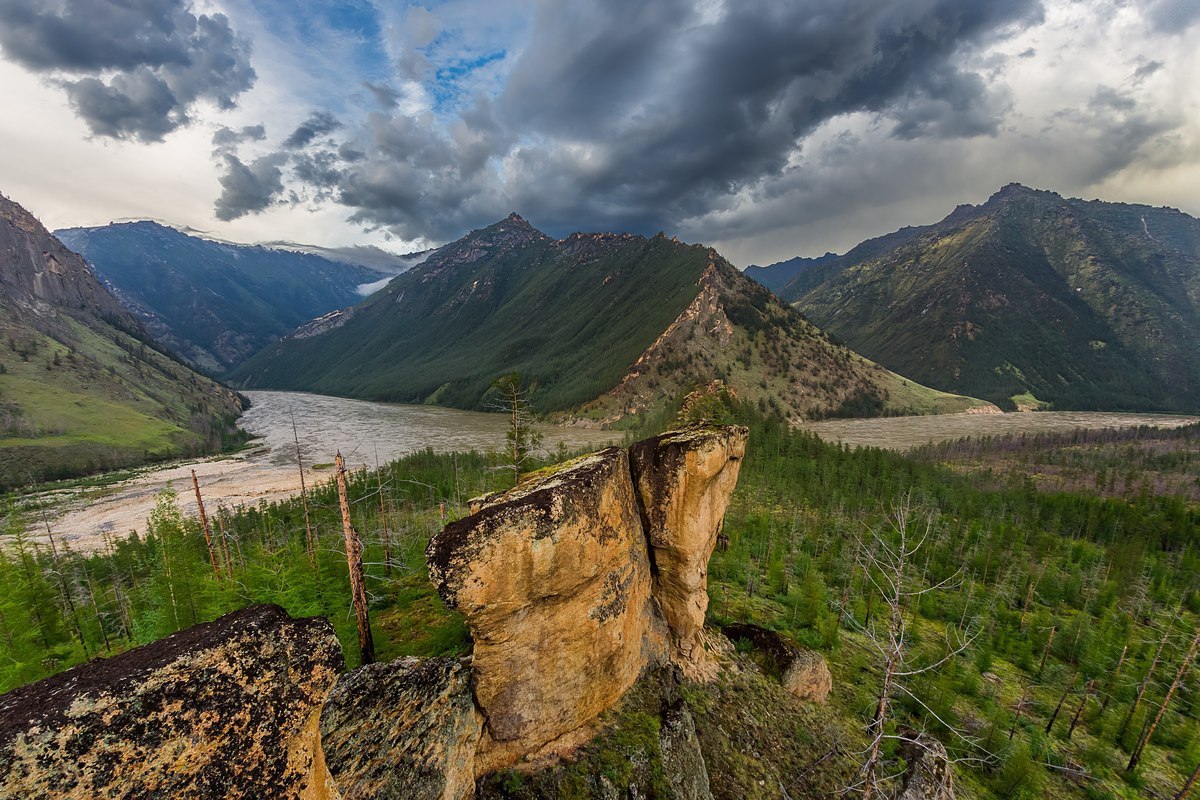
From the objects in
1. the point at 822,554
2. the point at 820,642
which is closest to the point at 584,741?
the point at 820,642

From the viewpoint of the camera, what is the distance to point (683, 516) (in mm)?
17984

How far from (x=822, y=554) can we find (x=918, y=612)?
40.1 ft

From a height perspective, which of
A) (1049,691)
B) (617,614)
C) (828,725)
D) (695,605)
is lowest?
(1049,691)

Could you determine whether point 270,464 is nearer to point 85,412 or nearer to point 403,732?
point 85,412

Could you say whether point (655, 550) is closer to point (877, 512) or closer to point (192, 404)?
point (877, 512)

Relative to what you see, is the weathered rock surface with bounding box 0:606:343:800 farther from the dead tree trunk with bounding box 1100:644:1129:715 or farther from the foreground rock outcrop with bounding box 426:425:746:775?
→ the dead tree trunk with bounding box 1100:644:1129:715

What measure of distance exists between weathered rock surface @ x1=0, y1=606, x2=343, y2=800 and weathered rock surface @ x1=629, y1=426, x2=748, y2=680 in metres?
12.0

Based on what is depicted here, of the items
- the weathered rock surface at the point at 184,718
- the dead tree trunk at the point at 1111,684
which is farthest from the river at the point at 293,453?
the dead tree trunk at the point at 1111,684

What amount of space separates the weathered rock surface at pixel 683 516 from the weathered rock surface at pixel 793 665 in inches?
175

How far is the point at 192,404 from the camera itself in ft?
603

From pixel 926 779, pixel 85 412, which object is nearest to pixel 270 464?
pixel 85 412

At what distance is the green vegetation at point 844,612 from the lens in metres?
17.5

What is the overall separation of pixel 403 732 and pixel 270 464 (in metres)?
135

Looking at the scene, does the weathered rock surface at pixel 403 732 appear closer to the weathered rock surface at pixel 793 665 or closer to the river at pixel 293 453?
the weathered rock surface at pixel 793 665
